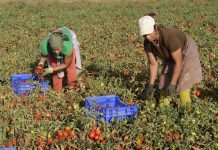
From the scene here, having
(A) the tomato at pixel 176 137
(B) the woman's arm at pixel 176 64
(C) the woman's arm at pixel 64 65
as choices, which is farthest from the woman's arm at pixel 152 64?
(C) the woman's arm at pixel 64 65

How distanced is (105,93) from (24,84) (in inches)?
48.3

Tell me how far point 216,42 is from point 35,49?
4.22m

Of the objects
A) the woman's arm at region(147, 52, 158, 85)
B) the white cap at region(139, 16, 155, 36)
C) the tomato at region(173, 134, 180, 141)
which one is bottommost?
the tomato at region(173, 134, 180, 141)

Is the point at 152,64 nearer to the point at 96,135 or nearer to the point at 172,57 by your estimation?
the point at 172,57

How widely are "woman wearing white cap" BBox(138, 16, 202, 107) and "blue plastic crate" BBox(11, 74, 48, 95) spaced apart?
177cm

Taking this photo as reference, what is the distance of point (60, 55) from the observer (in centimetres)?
618

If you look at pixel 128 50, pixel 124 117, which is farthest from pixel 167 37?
pixel 128 50

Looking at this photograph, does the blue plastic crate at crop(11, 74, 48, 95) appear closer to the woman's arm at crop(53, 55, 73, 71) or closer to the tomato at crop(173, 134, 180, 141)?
the woman's arm at crop(53, 55, 73, 71)

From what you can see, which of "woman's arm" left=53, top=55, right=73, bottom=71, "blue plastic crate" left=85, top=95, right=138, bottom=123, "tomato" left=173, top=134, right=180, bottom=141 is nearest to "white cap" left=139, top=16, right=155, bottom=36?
"blue plastic crate" left=85, top=95, right=138, bottom=123

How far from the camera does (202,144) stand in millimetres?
4445

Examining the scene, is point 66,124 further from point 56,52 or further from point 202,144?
point 202,144

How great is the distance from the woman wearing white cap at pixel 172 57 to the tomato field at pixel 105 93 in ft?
0.69

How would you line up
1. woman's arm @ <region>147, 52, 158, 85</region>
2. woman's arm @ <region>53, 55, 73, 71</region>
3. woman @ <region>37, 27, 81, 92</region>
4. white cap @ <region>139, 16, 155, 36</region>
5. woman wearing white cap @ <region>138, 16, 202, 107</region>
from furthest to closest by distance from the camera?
woman's arm @ <region>53, 55, 73, 71</region> < woman @ <region>37, 27, 81, 92</region> < woman's arm @ <region>147, 52, 158, 85</region> < woman wearing white cap @ <region>138, 16, 202, 107</region> < white cap @ <region>139, 16, 155, 36</region>

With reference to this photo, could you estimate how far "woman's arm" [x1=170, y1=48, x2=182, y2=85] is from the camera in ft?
15.7
